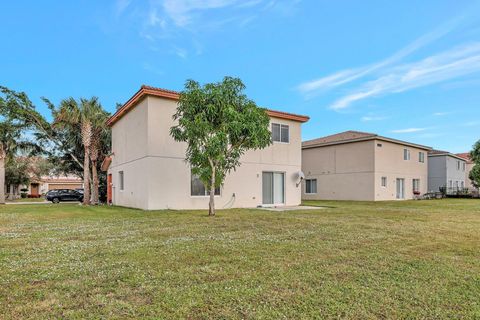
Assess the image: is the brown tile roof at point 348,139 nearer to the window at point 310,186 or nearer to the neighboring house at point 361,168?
the neighboring house at point 361,168

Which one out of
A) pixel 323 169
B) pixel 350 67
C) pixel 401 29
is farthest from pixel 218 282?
pixel 323 169

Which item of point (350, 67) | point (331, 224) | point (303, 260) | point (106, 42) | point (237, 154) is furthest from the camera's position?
point (350, 67)

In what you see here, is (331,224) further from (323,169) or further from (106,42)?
(323,169)

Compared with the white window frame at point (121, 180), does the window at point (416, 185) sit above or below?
below

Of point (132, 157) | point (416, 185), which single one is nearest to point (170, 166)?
point (132, 157)

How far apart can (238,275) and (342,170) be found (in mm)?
25700

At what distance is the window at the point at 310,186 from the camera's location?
30553 millimetres

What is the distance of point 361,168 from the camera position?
27391 mm

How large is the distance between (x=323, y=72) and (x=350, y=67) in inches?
71.4

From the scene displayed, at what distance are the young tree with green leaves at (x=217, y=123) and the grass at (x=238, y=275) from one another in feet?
14.0

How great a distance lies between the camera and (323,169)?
29875 millimetres

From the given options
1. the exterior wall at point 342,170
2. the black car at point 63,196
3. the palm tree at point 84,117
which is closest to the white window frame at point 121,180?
the palm tree at point 84,117

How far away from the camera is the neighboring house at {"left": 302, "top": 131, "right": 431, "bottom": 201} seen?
88.5 ft

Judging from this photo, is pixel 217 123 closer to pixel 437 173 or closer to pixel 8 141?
pixel 8 141
